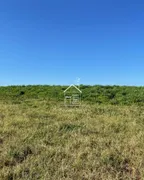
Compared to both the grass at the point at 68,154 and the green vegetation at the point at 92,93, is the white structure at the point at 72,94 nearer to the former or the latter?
the green vegetation at the point at 92,93

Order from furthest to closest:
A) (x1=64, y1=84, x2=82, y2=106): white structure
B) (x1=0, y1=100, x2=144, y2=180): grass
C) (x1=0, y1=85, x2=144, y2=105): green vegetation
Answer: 1. (x1=64, y1=84, x2=82, y2=106): white structure
2. (x1=0, y1=85, x2=144, y2=105): green vegetation
3. (x1=0, y1=100, x2=144, y2=180): grass

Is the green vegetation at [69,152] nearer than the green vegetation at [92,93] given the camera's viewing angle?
Yes

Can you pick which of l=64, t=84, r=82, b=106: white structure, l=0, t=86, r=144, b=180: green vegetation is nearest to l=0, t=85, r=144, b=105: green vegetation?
l=64, t=84, r=82, b=106: white structure

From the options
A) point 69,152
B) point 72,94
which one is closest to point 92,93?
point 72,94

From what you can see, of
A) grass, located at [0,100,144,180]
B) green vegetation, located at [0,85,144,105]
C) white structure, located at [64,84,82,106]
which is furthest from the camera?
white structure, located at [64,84,82,106]

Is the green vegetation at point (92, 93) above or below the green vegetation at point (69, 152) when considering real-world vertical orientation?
above

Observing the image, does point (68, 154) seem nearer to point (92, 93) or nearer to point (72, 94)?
point (92, 93)

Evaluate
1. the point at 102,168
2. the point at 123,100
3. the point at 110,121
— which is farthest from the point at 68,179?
the point at 123,100

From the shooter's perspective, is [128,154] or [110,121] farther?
[110,121]

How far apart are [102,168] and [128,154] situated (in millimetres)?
758

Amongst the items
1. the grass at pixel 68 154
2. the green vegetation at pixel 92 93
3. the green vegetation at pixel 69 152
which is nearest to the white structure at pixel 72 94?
the green vegetation at pixel 92 93

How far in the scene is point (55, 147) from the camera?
Answer: 14.3ft

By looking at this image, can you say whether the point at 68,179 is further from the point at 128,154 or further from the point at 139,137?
the point at 139,137

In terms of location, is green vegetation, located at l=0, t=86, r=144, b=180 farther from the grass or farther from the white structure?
the white structure
